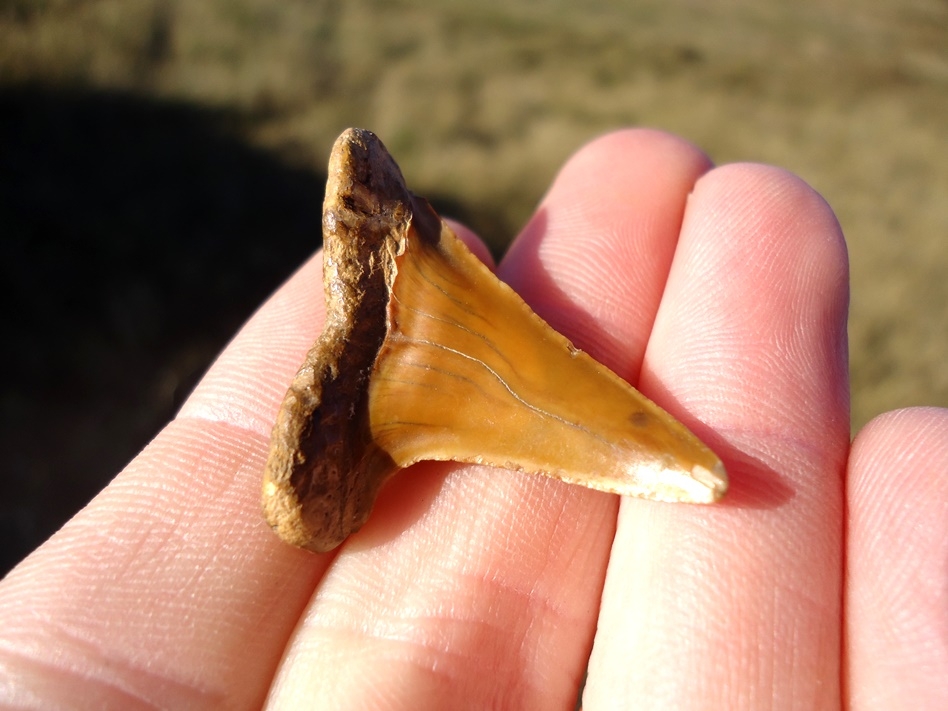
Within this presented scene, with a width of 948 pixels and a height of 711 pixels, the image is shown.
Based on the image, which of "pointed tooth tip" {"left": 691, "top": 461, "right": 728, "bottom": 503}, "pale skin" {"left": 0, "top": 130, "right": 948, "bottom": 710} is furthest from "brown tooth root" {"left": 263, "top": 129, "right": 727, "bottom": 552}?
"pale skin" {"left": 0, "top": 130, "right": 948, "bottom": 710}

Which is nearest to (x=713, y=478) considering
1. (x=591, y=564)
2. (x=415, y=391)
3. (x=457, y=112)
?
(x=591, y=564)

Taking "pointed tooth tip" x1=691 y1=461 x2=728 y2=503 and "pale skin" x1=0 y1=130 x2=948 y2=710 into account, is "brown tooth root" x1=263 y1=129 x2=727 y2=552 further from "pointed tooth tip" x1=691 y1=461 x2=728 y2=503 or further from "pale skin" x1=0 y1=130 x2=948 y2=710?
"pale skin" x1=0 y1=130 x2=948 y2=710

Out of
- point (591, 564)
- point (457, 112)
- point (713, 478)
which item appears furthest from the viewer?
point (457, 112)

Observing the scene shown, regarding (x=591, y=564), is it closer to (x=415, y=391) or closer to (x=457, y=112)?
(x=415, y=391)

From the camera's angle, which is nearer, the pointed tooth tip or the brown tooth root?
the pointed tooth tip

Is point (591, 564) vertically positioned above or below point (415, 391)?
below

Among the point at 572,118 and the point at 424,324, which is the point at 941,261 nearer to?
the point at 572,118
